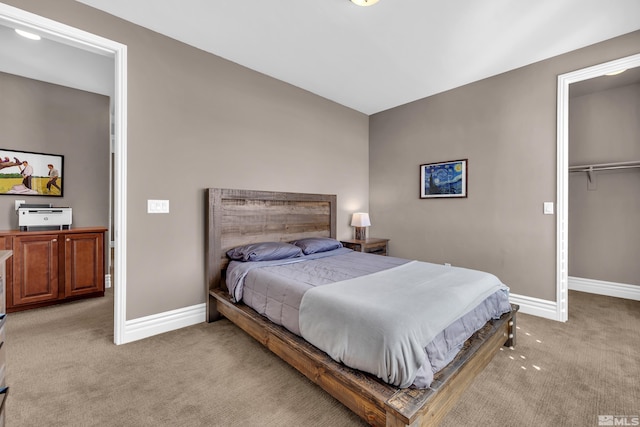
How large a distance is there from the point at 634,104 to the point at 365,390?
4.74 metres

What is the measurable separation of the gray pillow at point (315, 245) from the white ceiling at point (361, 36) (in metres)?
2.01

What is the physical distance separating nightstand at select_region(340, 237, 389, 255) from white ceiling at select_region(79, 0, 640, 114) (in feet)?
7.08

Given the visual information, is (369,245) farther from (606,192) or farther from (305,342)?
(606,192)

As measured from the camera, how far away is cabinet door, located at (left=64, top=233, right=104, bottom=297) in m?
3.24

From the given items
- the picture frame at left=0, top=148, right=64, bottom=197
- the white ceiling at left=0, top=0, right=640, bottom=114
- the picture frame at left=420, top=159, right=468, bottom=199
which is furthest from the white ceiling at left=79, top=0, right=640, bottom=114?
the picture frame at left=0, top=148, right=64, bottom=197

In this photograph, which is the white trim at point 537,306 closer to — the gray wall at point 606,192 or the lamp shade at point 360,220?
the gray wall at point 606,192


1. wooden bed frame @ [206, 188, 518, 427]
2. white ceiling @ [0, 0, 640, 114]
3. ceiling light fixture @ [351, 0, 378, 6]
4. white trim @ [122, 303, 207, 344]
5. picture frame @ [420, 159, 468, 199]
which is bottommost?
white trim @ [122, 303, 207, 344]

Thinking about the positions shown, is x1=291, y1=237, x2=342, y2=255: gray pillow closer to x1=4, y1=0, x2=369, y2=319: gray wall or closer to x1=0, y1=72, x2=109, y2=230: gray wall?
x1=4, y1=0, x2=369, y2=319: gray wall

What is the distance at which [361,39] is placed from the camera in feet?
8.64

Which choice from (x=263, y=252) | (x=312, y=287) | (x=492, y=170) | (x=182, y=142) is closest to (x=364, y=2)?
(x=182, y=142)

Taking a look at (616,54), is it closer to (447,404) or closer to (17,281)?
(447,404)

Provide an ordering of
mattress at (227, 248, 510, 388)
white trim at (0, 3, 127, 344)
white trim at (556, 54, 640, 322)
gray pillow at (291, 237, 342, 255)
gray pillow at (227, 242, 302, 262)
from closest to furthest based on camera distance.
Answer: mattress at (227, 248, 510, 388) → white trim at (0, 3, 127, 344) → gray pillow at (227, 242, 302, 262) → white trim at (556, 54, 640, 322) → gray pillow at (291, 237, 342, 255)

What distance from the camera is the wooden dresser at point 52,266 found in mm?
2910

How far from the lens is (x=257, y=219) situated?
3146 millimetres
